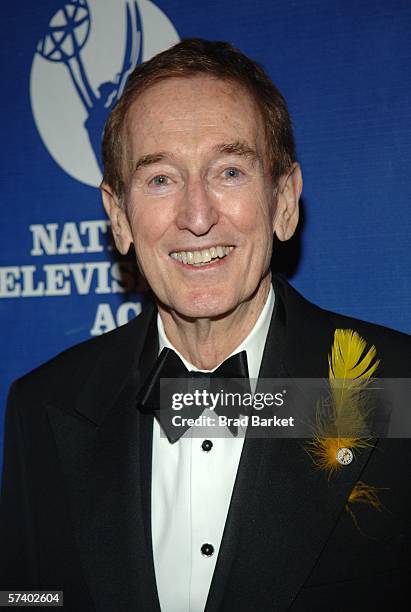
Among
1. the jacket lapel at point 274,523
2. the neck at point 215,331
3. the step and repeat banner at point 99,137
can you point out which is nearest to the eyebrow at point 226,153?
the neck at point 215,331

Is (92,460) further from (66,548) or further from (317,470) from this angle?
(317,470)

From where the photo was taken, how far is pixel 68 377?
1942 mm

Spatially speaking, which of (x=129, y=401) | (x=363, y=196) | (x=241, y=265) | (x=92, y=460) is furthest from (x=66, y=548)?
(x=363, y=196)

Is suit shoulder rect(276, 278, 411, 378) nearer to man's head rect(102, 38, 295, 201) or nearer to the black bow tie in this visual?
the black bow tie

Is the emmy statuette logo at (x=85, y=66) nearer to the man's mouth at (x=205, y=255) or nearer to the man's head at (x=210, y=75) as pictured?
the man's head at (x=210, y=75)

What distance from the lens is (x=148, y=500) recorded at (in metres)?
1.67

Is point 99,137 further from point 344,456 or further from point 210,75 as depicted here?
point 344,456

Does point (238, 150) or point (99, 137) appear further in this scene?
point (99, 137)

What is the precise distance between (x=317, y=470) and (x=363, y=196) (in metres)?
0.80

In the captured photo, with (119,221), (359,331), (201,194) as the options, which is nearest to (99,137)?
(119,221)

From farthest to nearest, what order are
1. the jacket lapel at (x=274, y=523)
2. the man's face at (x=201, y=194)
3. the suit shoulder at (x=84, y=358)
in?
the suit shoulder at (x=84, y=358)
the man's face at (x=201, y=194)
the jacket lapel at (x=274, y=523)

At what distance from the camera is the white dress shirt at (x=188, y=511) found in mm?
1612

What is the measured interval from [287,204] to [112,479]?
0.76m

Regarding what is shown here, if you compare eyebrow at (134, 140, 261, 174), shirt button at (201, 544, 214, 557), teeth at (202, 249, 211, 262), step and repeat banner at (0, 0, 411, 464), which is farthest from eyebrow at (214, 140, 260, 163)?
shirt button at (201, 544, 214, 557)
